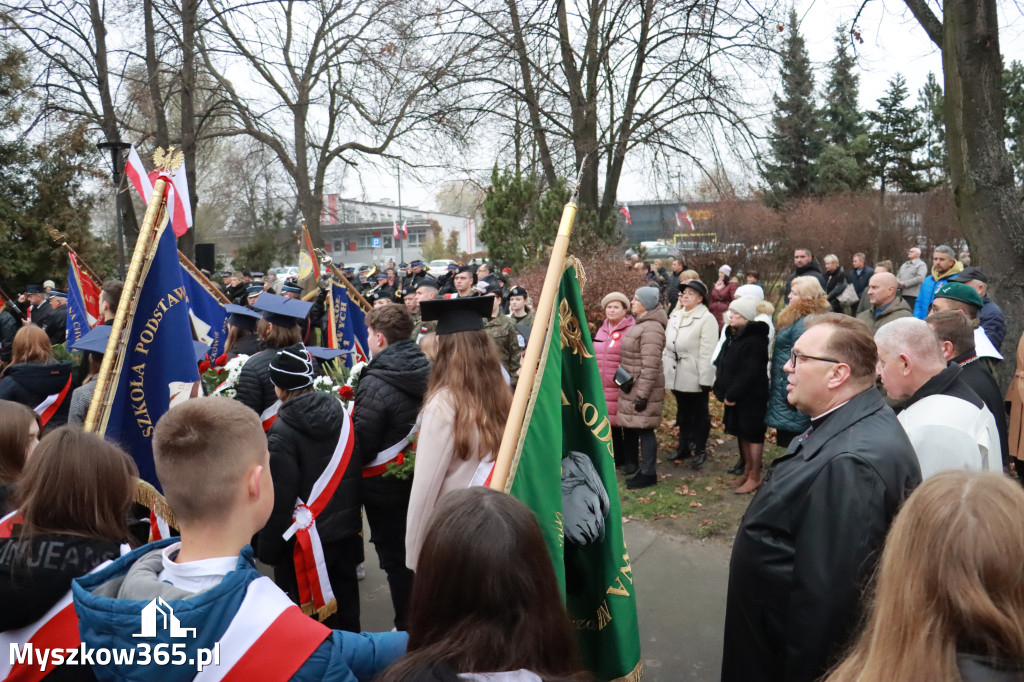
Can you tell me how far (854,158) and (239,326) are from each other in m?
29.0

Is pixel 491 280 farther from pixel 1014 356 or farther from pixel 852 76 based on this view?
pixel 852 76

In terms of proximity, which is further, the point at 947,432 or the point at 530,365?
the point at 947,432

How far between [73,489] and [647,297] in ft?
18.8

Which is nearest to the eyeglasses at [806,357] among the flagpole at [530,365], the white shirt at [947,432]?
the white shirt at [947,432]

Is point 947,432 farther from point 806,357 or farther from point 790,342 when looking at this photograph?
point 790,342

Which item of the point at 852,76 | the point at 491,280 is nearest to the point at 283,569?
the point at 491,280

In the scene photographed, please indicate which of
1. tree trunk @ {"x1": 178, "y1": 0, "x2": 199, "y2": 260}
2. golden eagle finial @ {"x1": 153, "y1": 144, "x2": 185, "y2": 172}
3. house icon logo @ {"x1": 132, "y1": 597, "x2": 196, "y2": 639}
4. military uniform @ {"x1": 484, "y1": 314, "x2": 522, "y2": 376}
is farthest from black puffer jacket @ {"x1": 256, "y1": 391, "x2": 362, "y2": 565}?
tree trunk @ {"x1": 178, "y1": 0, "x2": 199, "y2": 260}

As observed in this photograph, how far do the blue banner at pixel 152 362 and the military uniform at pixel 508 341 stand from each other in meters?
3.22

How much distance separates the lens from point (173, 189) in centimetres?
590

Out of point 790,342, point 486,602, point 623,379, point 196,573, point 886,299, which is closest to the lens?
point 486,602

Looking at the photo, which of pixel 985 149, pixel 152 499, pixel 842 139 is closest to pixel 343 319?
pixel 152 499

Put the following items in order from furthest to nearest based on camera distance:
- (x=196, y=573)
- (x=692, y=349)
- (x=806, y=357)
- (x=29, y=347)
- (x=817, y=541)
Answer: (x=692, y=349), (x=29, y=347), (x=806, y=357), (x=817, y=541), (x=196, y=573)

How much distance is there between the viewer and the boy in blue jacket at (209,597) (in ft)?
5.30

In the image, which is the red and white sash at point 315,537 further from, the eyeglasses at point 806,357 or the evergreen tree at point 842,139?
the evergreen tree at point 842,139
